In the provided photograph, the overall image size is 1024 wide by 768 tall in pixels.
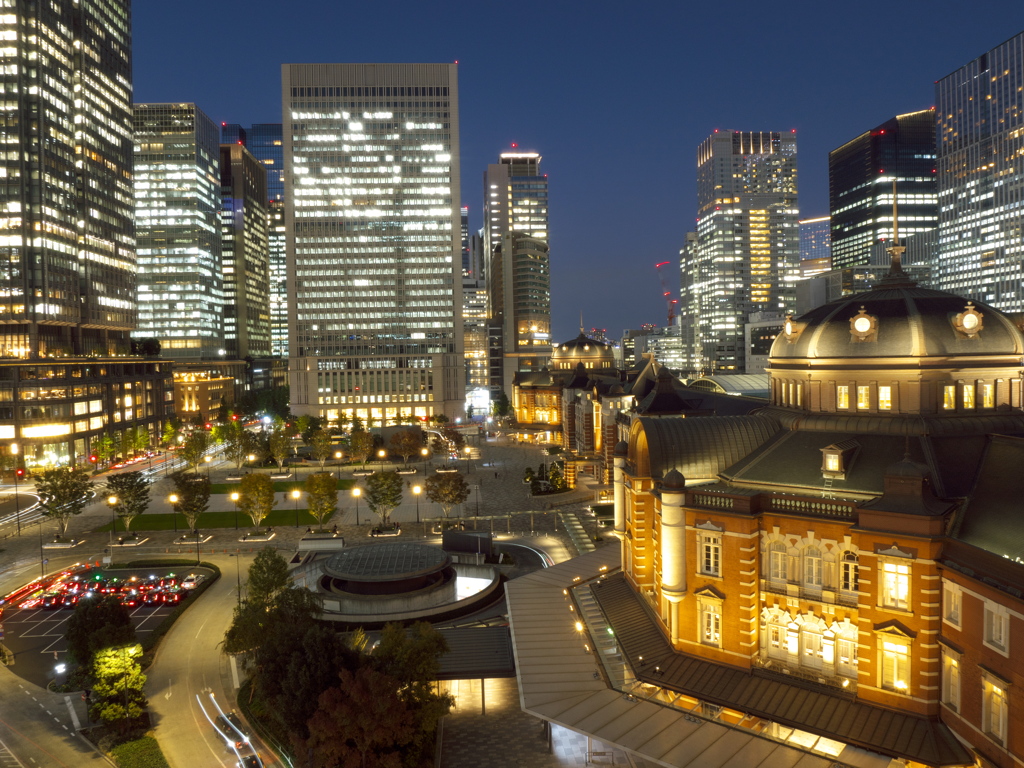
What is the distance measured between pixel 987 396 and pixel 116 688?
50.5m

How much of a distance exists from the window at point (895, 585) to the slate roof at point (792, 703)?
15.2 ft

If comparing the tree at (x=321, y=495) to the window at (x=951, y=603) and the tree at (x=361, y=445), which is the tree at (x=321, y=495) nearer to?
the tree at (x=361, y=445)

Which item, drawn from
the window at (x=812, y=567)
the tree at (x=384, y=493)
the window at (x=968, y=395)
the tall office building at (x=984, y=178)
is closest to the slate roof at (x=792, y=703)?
the window at (x=812, y=567)

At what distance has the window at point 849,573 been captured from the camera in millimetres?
32312

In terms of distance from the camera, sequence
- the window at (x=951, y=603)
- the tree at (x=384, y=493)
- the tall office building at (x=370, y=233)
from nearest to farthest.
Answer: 1. the window at (x=951, y=603)
2. the tree at (x=384, y=493)
3. the tall office building at (x=370, y=233)

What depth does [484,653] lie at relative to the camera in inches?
1596

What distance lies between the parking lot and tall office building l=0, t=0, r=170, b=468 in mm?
65244

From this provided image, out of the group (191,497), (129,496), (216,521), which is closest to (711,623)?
(191,497)

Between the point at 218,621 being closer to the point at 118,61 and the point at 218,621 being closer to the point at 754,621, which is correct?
A: the point at 754,621

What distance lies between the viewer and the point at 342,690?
31.0 meters

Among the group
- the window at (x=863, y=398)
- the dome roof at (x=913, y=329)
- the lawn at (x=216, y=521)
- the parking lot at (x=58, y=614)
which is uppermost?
the dome roof at (x=913, y=329)

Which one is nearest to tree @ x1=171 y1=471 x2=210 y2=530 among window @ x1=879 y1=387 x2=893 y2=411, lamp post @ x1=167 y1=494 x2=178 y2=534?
lamp post @ x1=167 y1=494 x2=178 y2=534

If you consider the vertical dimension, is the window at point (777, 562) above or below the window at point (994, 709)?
above

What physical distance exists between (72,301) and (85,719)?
384 ft
